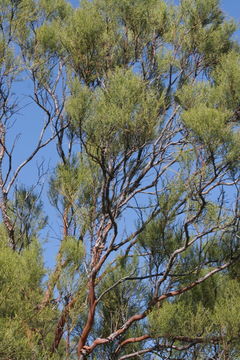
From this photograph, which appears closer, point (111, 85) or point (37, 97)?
point (111, 85)

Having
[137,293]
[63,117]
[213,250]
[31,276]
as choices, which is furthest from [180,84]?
[31,276]

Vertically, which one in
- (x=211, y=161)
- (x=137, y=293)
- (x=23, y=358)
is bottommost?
(x=23, y=358)

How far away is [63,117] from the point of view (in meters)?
4.84

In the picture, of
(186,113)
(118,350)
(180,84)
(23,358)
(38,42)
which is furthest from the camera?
(38,42)

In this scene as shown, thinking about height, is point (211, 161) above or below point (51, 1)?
below

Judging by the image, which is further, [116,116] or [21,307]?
[116,116]

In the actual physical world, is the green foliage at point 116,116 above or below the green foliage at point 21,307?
above

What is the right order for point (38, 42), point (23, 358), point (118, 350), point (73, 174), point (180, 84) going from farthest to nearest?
1. point (38, 42)
2. point (180, 84)
3. point (73, 174)
4. point (118, 350)
5. point (23, 358)

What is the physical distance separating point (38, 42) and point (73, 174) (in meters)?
1.27

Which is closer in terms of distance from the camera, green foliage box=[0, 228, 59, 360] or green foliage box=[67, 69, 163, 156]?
green foliage box=[0, 228, 59, 360]

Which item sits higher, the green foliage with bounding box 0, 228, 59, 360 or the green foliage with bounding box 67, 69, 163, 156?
the green foliage with bounding box 67, 69, 163, 156

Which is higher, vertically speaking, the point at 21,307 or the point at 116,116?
the point at 116,116

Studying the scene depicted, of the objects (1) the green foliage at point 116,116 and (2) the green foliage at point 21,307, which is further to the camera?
(1) the green foliage at point 116,116

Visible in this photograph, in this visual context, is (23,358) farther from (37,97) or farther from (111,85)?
(37,97)
